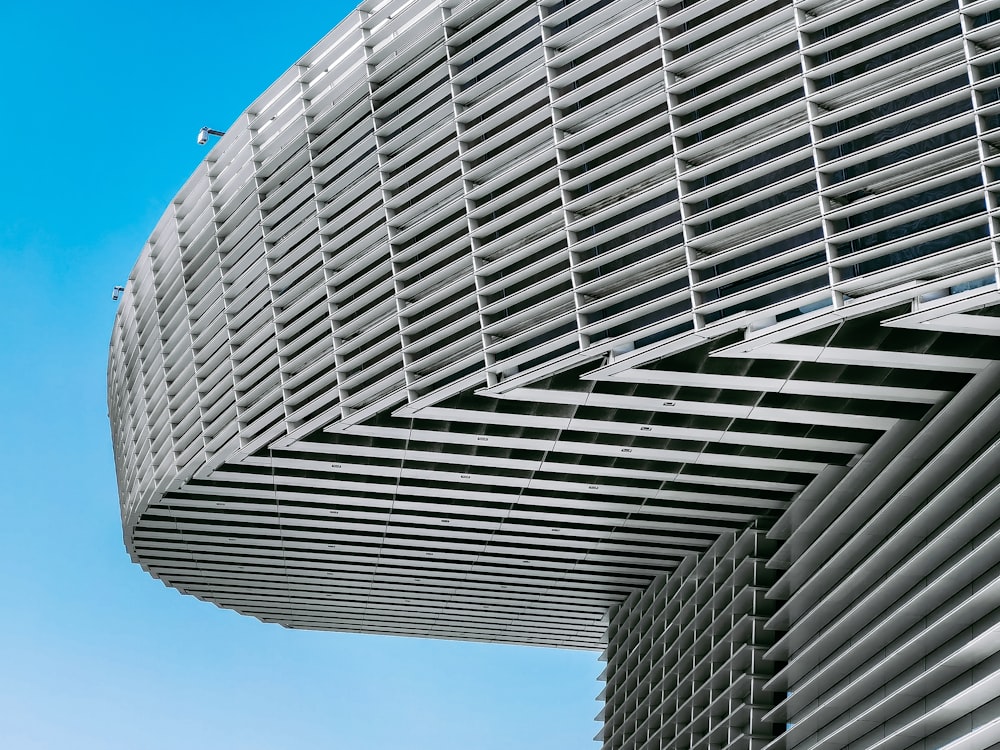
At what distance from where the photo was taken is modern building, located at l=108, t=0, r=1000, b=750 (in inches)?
911

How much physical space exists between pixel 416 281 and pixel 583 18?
272 inches

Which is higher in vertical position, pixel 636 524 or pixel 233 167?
pixel 233 167

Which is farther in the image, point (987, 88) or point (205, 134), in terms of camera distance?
point (205, 134)

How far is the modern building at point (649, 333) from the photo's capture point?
911 inches

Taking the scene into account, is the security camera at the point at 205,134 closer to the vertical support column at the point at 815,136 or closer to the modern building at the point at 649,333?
the modern building at the point at 649,333

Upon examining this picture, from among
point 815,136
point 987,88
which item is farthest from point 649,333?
point 987,88

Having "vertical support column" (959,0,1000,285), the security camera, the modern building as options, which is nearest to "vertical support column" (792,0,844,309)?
the modern building

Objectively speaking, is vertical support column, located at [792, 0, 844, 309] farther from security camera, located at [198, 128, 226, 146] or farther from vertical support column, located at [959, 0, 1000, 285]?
security camera, located at [198, 128, 226, 146]

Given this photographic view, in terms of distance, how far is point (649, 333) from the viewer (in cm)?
2598

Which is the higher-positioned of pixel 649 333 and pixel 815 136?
pixel 815 136

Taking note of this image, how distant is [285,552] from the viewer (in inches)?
1710

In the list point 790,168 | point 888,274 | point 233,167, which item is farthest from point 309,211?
point 888,274

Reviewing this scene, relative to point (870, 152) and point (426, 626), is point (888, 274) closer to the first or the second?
point (870, 152)

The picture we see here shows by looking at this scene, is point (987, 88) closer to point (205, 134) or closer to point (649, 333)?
point (649, 333)
